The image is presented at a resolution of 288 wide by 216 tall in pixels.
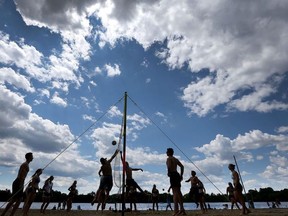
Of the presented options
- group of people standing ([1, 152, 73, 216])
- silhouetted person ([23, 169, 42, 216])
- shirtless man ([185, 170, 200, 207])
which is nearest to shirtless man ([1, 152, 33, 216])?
group of people standing ([1, 152, 73, 216])

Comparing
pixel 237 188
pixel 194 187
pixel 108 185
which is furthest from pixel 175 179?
pixel 194 187

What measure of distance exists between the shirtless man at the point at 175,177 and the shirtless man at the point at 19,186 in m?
5.10

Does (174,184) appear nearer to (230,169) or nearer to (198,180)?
(230,169)

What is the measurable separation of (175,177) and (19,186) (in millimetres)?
5482

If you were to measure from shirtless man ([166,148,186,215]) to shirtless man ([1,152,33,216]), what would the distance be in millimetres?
5101

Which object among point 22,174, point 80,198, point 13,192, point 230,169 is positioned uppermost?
point 80,198

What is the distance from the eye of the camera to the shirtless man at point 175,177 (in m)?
9.42

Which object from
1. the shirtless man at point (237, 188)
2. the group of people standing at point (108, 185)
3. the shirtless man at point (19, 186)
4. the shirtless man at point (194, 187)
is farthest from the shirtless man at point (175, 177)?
→ the shirtless man at point (19, 186)

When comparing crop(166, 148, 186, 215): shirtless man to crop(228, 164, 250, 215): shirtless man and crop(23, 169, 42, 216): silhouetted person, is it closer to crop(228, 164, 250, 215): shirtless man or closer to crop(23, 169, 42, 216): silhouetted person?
crop(228, 164, 250, 215): shirtless man

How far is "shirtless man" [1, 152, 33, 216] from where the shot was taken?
372 inches

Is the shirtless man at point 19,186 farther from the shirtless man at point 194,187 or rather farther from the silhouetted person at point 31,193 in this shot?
the shirtless man at point 194,187

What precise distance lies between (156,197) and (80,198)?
366 ft

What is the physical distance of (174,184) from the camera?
9.49 meters

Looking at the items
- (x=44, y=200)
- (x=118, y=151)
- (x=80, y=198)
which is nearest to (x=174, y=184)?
(x=118, y=151)
